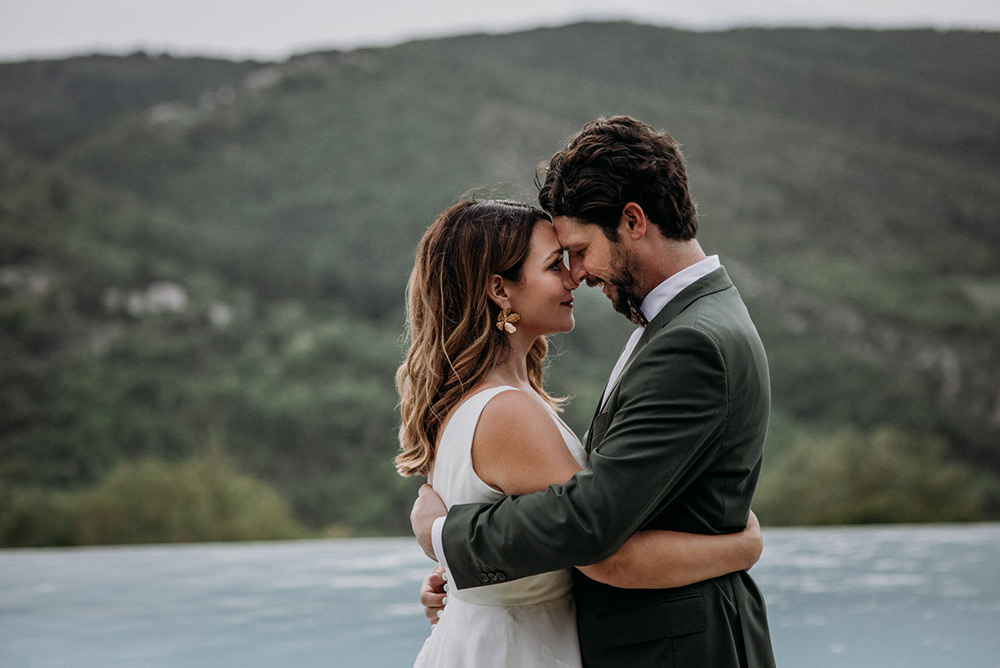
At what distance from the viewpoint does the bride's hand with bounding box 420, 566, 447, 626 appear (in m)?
2.15

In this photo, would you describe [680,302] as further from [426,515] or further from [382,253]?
[382,253]

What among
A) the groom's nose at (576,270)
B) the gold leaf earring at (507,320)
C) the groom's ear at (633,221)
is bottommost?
the gold leaf earring at (507,320)

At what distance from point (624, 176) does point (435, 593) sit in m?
0.99

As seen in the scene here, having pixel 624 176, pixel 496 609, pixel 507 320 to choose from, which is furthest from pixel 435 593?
pixel 624 176

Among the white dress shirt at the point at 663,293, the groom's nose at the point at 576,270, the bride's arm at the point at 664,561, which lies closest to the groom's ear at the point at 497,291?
the groom's nose at the point at 576,270

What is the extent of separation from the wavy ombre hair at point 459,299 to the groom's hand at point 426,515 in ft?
0.37

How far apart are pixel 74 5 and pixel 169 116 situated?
448 centimetres

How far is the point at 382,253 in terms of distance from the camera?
2853cm

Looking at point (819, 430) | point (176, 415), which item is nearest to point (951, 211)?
point (819, 430)

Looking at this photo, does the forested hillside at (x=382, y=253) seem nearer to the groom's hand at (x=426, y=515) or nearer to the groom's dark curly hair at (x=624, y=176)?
the groom's hand at (x=426, y=515)

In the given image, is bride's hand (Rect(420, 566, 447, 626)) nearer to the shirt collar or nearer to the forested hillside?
the shirt collar

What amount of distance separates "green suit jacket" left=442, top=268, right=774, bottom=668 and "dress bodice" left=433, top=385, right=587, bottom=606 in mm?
86

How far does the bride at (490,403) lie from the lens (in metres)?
1.85

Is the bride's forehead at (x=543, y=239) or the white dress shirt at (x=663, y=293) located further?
the bride's forehead at (x=543, y=239)
